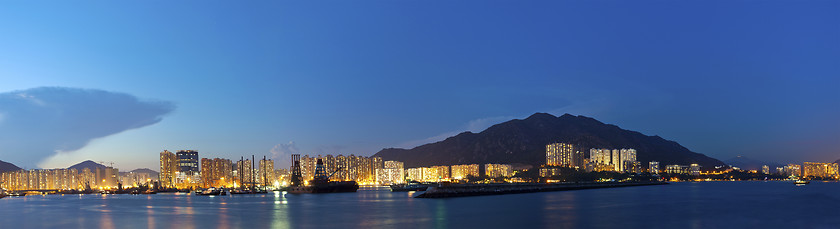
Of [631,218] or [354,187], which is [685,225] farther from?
[354,187]

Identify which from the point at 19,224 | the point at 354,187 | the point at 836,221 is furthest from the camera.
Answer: the point at 354,187

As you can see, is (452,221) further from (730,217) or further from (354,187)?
(354,187)

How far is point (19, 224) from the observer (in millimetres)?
59062

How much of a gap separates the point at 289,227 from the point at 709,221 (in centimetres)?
3433

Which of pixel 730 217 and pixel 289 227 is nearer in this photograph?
pixel 289 227

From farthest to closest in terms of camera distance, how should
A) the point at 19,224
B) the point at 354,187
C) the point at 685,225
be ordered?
the point at 354,187
the point at 19,224
the point at 685,225

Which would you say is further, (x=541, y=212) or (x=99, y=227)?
(x=541, y=212)

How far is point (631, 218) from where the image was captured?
5309 centimetres

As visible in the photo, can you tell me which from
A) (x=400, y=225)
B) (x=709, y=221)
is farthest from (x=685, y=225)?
(x=400, y=225)

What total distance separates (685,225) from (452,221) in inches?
710

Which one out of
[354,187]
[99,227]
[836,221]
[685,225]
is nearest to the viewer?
[685,225]

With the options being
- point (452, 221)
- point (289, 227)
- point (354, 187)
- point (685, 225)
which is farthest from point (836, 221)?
point (354, 187)

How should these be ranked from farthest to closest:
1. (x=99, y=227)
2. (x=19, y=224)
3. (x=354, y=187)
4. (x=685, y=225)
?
(x=354, y=187) → (x=19, y=224) → (x=99, y=227) → (x=685, y=225)

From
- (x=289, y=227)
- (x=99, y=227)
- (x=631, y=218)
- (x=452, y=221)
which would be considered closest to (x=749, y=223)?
(x=631, y=218)
